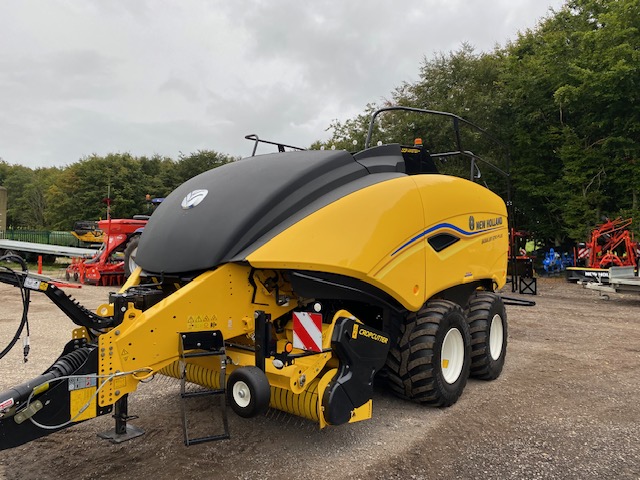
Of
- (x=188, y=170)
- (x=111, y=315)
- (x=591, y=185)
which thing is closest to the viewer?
(x=111, y=315)

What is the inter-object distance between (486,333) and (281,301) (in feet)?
7.73

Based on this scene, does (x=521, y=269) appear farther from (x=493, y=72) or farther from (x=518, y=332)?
(x=493, y=72)

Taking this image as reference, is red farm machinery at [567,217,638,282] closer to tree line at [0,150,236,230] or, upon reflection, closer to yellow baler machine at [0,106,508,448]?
yellow baler machine at [0,106,508,448]

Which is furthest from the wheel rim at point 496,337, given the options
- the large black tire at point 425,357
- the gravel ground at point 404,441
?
the large black tire at point 425,357

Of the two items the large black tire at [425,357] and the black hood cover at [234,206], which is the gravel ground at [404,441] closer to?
the large black tire at [425,357]

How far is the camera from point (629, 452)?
3490 mm

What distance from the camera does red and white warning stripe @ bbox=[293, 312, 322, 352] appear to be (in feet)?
10.7

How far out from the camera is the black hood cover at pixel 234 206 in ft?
10.5

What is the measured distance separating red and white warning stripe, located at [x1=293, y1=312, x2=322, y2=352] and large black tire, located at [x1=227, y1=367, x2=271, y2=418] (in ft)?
1.19


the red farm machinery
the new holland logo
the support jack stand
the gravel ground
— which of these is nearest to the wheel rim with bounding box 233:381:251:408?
the gravel ground

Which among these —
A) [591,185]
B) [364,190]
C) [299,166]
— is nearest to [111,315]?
[299,166]

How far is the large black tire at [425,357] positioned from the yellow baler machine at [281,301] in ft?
0.04

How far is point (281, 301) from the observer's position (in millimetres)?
3523

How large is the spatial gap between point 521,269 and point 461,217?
930 cm
